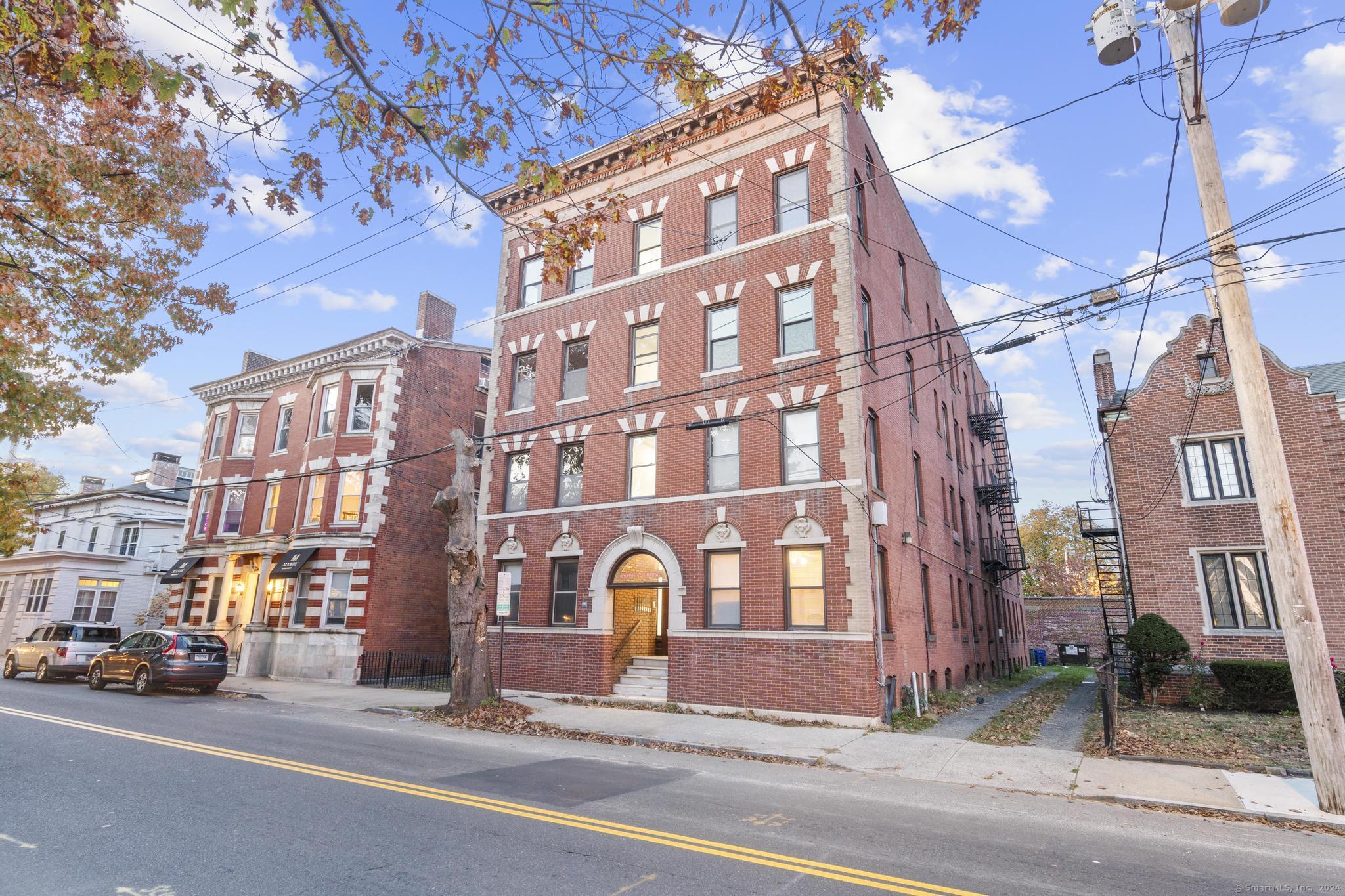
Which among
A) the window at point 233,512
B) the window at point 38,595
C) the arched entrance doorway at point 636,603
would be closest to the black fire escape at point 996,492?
the arched entrance doorway at point 636,603

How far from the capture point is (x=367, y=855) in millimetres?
5668

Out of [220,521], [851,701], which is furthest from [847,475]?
[220,521]

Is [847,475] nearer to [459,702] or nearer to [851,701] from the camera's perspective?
[851,701]

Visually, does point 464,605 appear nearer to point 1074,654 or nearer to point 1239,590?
point 1239,590

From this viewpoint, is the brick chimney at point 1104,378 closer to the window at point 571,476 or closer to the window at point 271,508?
the window at point 571,476

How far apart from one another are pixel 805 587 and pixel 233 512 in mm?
24017

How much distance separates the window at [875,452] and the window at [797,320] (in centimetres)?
229

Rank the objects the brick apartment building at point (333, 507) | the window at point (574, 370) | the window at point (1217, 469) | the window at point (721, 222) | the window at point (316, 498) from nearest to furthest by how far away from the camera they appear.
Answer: the window at point (1217, 469)
the window at point (721, 222)
the window at point (574, 370)
the brick apartment building at point (333, 507)
the window at point (316, 498)

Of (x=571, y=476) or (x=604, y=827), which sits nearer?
(x=604, y=827)

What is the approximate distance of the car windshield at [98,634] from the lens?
2206 centimetres

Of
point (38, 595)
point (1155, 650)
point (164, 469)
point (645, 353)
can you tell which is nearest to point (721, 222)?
point (645, 353)

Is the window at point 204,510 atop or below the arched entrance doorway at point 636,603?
atop

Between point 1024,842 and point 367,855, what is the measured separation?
587 cm

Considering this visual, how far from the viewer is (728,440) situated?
17.4 metres
